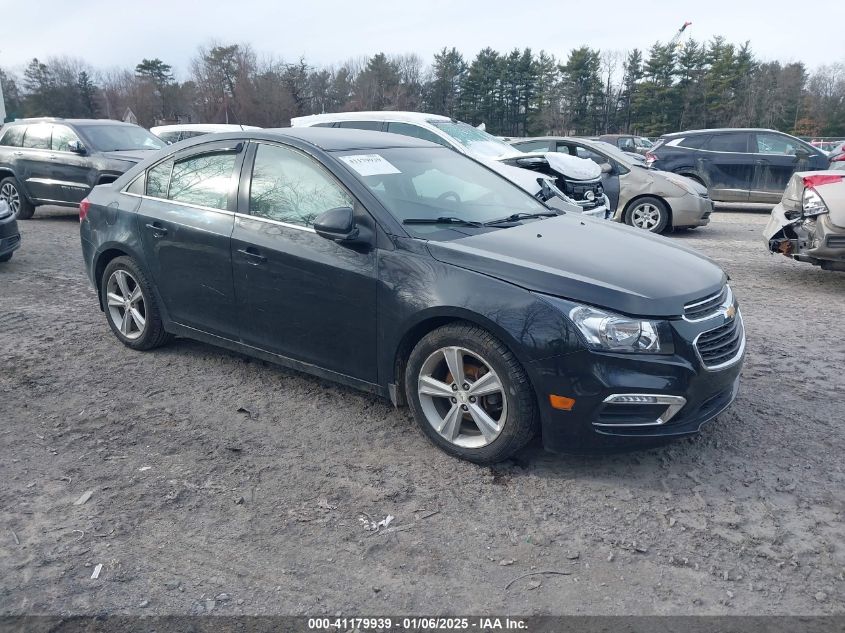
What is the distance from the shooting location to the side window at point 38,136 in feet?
39.7

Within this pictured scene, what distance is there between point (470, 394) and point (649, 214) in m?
8.42

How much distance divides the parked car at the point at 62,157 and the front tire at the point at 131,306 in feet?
21.7

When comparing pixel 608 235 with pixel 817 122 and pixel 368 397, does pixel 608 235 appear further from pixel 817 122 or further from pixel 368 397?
pixel 817 122

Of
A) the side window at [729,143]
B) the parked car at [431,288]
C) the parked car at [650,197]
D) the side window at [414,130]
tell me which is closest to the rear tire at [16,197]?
the side window at [414,130]

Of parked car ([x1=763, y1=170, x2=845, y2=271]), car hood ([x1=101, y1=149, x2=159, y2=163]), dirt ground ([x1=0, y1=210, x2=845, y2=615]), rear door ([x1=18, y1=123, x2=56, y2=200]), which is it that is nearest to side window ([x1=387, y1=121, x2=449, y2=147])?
car hood ([x1=101, y1=149, x2=159, y2=163])

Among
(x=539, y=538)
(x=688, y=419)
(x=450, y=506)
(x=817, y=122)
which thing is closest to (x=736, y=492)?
(x=688, y=419)

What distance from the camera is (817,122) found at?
56812 mm

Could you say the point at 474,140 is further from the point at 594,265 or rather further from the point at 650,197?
the point at 594,265

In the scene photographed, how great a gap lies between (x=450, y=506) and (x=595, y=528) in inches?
26.0

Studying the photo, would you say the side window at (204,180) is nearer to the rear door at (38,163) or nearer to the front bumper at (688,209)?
the front bumper at (688,209)

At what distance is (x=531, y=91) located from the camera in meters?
69.3

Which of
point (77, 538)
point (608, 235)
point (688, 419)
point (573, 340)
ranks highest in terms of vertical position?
point (608, 235)

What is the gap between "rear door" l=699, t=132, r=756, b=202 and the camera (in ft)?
45.6

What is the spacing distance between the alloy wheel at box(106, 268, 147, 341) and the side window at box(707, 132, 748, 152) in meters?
12.3
